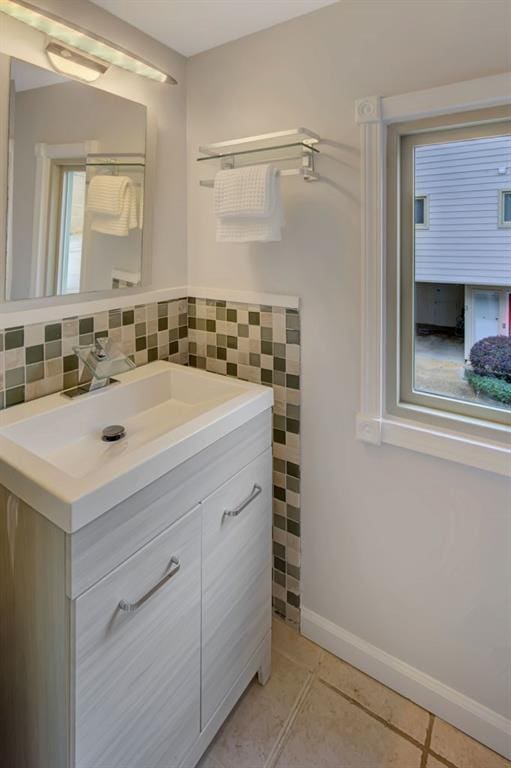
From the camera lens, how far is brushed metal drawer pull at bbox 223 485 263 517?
4.23 feet

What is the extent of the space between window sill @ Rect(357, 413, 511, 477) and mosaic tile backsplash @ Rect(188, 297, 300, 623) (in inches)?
12.1

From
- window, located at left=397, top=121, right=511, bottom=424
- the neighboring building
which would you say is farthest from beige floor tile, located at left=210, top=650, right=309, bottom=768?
the neighboring building

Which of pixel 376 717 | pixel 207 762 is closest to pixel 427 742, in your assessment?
pixel 376 717

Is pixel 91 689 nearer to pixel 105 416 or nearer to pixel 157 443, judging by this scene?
pixel 157 443

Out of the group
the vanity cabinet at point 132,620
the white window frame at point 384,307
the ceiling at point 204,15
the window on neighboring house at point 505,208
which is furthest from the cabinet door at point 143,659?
the ceiling at point 204,15

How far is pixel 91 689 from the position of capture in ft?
3.02

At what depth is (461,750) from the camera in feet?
4.56

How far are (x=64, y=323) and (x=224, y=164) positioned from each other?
0.81m

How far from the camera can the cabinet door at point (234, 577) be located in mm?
Answer: 1249

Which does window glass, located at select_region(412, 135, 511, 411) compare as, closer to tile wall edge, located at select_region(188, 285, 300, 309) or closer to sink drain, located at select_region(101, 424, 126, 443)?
tile wall edge, located at select_region(188, 285, 300, 309)

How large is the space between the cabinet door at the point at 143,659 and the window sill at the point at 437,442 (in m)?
0.63

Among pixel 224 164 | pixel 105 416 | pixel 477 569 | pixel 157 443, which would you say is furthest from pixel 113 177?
pixel 477 569

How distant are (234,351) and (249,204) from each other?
1.87 ft

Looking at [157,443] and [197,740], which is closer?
[157,443]
